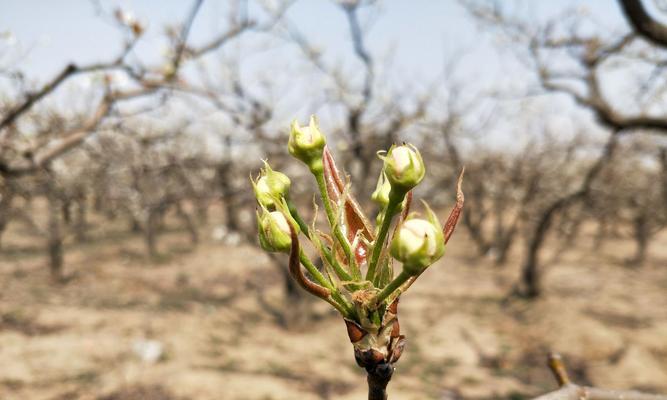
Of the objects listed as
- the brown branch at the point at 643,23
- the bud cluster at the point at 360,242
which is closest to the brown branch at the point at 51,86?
the bud cluster at the point at 360,242

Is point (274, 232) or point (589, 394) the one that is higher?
point (274, 232)

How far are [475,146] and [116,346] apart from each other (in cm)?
1488

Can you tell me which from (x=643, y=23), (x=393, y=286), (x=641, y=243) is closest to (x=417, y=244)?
(x=393, y=286)

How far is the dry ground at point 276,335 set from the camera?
6.34m

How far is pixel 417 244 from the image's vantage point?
66 centimetres

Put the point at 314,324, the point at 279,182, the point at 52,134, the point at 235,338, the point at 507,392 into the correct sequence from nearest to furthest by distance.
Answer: the point at 279,182
the point at 52,134
the point at 507,392
the point at 235,338
the point at 314,324

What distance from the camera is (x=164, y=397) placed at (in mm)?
5758

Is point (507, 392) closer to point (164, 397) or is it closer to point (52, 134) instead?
point (164, 397)

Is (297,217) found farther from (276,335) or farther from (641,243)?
(641,243)

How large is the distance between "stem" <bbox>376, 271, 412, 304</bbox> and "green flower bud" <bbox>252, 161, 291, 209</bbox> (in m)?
0.25

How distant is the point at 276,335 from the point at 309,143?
8157 millimetres

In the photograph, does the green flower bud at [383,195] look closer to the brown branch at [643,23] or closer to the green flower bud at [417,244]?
the green flower bud at [417,244]

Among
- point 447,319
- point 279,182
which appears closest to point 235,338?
point 447,319

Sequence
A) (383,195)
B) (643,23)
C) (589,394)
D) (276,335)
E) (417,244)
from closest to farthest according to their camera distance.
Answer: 1. (417,244)
2. (383,195)
3. (589,394)
4. (643,23)
5. (276,335)
